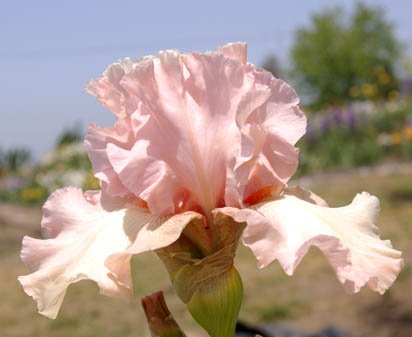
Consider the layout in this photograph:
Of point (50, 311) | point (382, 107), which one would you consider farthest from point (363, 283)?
point (382, 107)

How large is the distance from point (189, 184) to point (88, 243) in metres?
0.14

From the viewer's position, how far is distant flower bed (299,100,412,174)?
1045cm

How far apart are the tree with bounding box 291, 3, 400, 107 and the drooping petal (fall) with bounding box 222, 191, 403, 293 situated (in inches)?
1198

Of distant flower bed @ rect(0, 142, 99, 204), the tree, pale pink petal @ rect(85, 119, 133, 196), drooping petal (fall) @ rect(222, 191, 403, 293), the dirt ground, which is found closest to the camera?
drooping petal (fall) @ rect(222, 191, 403, 293)

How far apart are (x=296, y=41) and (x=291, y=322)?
94.0 ft

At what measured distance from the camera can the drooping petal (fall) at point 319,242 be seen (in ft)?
2.31

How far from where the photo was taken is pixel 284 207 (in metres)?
0.76

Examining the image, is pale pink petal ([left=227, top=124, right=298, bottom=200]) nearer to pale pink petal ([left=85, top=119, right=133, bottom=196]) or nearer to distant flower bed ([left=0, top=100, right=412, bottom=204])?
pale pink petal ([left=85, top=119, right=133, bottom=196])

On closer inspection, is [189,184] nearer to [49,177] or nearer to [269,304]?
[269,304]

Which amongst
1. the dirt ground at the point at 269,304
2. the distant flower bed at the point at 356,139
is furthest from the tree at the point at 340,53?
the dirt ground at the point at 269,304

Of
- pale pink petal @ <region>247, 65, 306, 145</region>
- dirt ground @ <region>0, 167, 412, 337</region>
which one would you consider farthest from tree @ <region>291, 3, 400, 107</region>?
pale pink petal @ <region>247, 65, 306, 145</region>

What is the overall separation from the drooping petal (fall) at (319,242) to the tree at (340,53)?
3044 cm

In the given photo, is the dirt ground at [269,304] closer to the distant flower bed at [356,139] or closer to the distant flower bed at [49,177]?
the distant flower bed at [49,177]

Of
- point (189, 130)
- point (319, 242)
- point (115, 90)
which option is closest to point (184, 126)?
point (189, 130)
